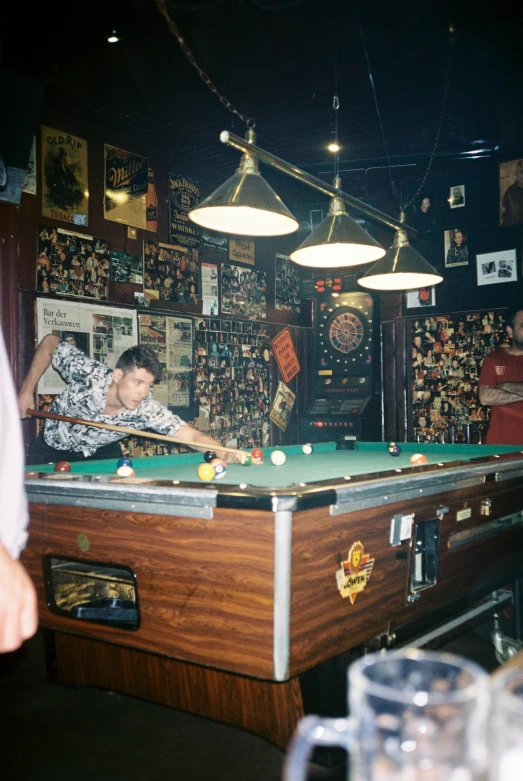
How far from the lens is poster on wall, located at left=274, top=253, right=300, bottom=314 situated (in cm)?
586

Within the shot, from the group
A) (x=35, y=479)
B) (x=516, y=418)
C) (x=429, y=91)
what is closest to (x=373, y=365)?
(x=516, y=418)

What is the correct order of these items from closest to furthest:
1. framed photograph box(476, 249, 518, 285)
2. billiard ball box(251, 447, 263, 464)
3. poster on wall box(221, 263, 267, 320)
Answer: billiard ball box(251, 447, 263, 464), framed photograph box(476, 249, 518, 285), poster on wall box(221, 263, 267, 320)

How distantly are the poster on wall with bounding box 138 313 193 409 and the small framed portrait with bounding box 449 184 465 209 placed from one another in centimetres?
237

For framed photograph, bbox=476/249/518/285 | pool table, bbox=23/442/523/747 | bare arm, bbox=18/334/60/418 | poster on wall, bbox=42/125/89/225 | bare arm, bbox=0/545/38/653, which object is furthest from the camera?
framed photograph, bbox=476/249/518/285

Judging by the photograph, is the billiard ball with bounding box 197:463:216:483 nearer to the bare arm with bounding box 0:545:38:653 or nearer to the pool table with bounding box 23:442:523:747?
the pool table with bounding box 23:442:523:747

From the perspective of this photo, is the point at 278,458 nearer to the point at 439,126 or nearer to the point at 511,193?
the point at 439,126

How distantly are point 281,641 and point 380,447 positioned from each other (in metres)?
2.37

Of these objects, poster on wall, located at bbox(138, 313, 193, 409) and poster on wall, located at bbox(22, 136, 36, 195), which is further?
poster on wall, located at bbox(138, 313, 193, 409)

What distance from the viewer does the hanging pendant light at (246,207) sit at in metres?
2.30

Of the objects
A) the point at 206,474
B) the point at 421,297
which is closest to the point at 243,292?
the point at 421,297

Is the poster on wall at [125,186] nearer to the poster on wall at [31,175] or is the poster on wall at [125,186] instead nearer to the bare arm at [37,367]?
the poster on wall at [31,175]

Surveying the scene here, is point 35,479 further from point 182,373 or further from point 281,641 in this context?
point 182,373

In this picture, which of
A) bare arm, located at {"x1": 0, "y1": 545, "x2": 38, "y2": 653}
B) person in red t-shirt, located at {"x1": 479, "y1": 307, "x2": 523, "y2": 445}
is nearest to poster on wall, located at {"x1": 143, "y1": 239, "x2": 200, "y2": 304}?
person in red t-shirt, located at {"x1": 479, "y1": 307, "x2": 523, "y2": 445}

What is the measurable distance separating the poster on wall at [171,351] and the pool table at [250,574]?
209 centimetres
